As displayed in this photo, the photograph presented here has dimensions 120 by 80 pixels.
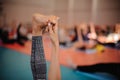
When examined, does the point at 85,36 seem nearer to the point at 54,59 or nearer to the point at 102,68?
the point at 102,68

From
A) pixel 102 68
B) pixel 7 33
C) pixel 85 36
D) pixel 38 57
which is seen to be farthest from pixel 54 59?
pixel 7 33

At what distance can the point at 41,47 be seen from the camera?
0.63 meters

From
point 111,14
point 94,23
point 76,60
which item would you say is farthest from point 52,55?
point 111,14

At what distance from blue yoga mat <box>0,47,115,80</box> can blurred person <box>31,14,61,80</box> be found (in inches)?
6.2

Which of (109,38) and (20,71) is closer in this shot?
A: (20,71)

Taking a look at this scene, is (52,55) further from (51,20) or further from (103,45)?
(103,45)

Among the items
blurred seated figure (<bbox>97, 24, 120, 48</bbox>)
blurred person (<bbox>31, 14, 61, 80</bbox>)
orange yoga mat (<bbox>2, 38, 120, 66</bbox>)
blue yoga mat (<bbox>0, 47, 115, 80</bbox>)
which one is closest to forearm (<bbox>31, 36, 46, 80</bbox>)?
blurred person (<bbox>31, 14, 61, 80</bbox>)

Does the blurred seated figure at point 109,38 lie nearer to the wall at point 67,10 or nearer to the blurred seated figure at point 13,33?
the wall at point 67,10

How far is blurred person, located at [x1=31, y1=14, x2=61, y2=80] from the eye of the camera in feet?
2.02

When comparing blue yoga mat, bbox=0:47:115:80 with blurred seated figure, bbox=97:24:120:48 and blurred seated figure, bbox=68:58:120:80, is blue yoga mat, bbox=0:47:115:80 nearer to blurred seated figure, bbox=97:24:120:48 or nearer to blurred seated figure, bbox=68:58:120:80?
blurred seated figure, bbox=68:58:120:80

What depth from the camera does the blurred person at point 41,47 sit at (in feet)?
2.02

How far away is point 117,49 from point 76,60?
239mm

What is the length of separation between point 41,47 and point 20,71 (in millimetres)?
268

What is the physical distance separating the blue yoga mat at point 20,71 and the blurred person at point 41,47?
0.52 feet
